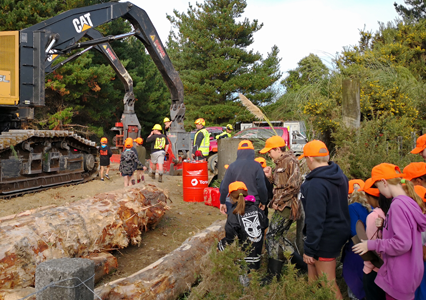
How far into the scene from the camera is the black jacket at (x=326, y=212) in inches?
127

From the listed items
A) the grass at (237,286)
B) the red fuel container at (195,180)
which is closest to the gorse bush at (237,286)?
the grass at (237,286)

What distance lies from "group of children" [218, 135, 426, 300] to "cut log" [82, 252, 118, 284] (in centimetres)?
162

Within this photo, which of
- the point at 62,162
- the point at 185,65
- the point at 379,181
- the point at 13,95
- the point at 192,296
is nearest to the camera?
the point at 379,181

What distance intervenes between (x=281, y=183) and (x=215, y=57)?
21.4 meters

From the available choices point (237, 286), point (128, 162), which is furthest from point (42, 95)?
point (237, 286)

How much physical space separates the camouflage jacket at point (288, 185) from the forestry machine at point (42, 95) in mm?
6762

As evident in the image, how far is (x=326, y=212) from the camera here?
3299 millimetres

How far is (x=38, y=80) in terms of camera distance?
858 cm

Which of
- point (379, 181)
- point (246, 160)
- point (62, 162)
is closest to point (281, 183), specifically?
point (246, 160)

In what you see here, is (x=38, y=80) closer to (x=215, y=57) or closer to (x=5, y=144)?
(x=5, y=144)

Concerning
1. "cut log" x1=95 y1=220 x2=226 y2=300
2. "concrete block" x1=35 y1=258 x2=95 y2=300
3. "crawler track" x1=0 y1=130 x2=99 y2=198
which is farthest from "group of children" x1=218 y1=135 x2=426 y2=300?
"crawler track" x1=0 y1=130 x2=99 y2=198

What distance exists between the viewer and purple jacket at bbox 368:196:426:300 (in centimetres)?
260

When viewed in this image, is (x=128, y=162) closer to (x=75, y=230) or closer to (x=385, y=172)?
(x=75, y=230)

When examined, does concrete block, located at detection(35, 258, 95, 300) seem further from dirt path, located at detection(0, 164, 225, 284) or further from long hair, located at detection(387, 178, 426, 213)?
long hair, located at detection(387, 178, 426, 213)
